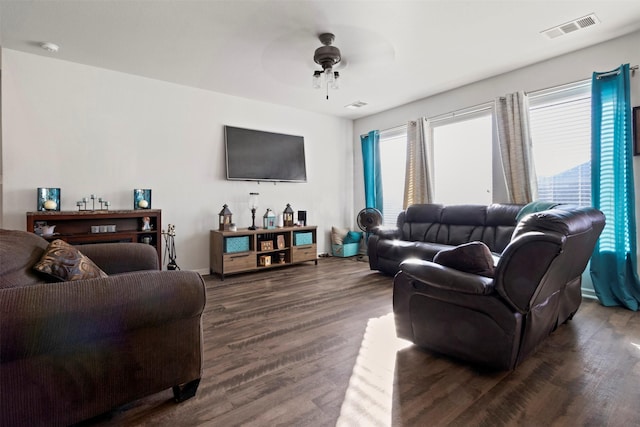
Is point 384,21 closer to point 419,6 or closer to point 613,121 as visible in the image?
point 419,6

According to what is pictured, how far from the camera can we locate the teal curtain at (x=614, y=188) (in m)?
2.92

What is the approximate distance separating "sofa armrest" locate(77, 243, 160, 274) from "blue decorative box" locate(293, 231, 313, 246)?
248cm

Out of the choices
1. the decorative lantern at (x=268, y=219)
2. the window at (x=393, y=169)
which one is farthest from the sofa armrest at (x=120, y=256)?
the window at (x=393, y=169)

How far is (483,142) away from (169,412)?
14.4 feet

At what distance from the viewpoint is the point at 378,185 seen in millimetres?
5496

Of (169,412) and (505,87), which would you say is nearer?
(169,412)

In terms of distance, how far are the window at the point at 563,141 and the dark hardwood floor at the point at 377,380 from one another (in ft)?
4.32

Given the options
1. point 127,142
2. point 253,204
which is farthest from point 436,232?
point 127,142

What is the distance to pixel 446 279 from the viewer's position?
188 centimetres

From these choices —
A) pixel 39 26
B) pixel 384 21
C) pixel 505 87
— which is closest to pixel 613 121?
pixel 505 87

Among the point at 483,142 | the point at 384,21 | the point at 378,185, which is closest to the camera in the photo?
the point at 384,21

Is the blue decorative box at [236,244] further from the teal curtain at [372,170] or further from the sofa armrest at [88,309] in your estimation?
the sofa armrest at [88,309]

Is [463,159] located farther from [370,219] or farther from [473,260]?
[473,260]

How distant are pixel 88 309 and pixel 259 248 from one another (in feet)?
10.8
